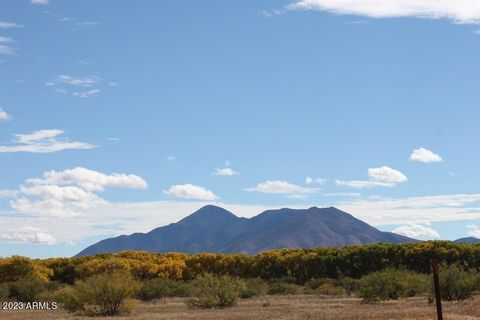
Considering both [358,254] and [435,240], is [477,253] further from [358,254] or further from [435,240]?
[358,254]

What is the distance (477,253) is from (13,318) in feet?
167

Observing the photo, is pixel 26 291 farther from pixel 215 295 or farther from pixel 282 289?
pixel 282 289

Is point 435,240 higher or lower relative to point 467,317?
higher

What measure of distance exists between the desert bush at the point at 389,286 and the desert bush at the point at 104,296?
48.2 ft

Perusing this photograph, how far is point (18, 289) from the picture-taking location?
47.4m

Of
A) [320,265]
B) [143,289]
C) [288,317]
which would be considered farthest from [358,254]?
[288,317]

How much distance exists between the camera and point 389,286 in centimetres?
4275

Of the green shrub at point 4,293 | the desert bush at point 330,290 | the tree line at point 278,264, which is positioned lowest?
the desert bush at point 330,290

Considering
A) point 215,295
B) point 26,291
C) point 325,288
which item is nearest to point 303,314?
point 215,295

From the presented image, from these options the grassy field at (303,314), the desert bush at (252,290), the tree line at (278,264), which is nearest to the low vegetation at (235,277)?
the desert bush at (252,290)

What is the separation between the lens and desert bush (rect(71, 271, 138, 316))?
121 feet

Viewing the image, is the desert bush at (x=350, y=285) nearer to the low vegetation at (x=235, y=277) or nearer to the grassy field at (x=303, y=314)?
the low vegetation at (x=235, y=277)

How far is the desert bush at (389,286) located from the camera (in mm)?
41750

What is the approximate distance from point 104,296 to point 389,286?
1787 centimetres
